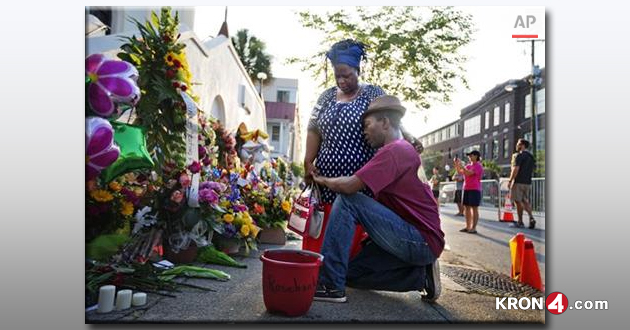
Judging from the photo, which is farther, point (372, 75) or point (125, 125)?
point (372, 75)

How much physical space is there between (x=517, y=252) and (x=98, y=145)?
98.9 inches

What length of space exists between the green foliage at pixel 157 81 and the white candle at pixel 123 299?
42.5 inches

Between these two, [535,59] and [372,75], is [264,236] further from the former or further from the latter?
[535,59]

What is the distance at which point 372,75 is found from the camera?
9.20ft

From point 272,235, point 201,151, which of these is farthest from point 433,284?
point 272,235

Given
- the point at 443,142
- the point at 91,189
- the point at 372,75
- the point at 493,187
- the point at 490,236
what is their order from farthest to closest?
the point at 490,236, the point at 493,187, the point at 443,142, the point at 372,75, the point at 91,189

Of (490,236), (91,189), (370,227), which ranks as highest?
(91,189)

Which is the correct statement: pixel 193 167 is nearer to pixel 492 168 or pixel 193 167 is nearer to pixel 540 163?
pixel 540 163

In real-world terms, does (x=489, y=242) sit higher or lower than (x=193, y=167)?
lower

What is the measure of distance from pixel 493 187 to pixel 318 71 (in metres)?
2.62

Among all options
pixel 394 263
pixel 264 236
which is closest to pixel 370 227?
pixel 394 263

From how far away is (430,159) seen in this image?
301cm

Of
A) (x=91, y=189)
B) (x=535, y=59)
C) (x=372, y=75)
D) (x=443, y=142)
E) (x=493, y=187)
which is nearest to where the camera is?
(x=91, y=189)

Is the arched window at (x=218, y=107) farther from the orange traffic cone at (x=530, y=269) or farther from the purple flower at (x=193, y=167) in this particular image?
the orange traffic cone at (x=530, y=269)
